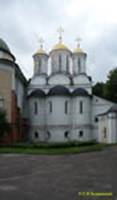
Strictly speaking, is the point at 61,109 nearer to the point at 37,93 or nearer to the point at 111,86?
the point at 37,93

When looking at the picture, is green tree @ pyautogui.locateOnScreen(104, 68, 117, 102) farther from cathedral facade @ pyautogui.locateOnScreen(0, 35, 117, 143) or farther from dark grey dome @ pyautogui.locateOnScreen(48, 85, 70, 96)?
dark grey dome @ pyautogui.locateOnScreen(48, 85, 70, 96)

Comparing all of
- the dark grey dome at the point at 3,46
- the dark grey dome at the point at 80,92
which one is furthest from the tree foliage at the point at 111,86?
the dark grey dome at the point at 3,46

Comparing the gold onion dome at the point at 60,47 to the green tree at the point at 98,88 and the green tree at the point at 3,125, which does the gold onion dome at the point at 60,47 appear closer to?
the green tree at the point at 98,88

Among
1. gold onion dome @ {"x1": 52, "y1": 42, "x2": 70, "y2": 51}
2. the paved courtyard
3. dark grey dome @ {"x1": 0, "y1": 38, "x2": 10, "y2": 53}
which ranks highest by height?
gold onion dome @ {"x1": 52, "y1": 42, "x2": 70, "y2": 51}

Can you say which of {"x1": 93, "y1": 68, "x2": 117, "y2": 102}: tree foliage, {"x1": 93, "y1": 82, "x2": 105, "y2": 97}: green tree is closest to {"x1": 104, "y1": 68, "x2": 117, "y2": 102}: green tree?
{"x1": 93, "y1": 68, "x2": 117, "y2": 102}: tree foliage

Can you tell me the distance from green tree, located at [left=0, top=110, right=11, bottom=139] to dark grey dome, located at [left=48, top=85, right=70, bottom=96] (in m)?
12.0

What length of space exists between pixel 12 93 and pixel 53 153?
13.7m

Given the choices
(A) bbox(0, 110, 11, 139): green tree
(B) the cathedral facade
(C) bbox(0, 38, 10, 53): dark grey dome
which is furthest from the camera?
(B) the cathedral facade

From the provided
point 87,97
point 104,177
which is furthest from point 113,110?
point 104,177

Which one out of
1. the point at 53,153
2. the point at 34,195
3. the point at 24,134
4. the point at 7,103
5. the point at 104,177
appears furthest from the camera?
the point at 24,134

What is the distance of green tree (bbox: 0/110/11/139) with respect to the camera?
3186cm

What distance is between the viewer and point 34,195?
9.02 metres

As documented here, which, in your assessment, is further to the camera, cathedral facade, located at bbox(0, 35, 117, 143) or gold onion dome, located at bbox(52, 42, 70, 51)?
gold onion dome, located at bbox(52, 42, 70, 51)

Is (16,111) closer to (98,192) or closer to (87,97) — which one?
(87,97)
